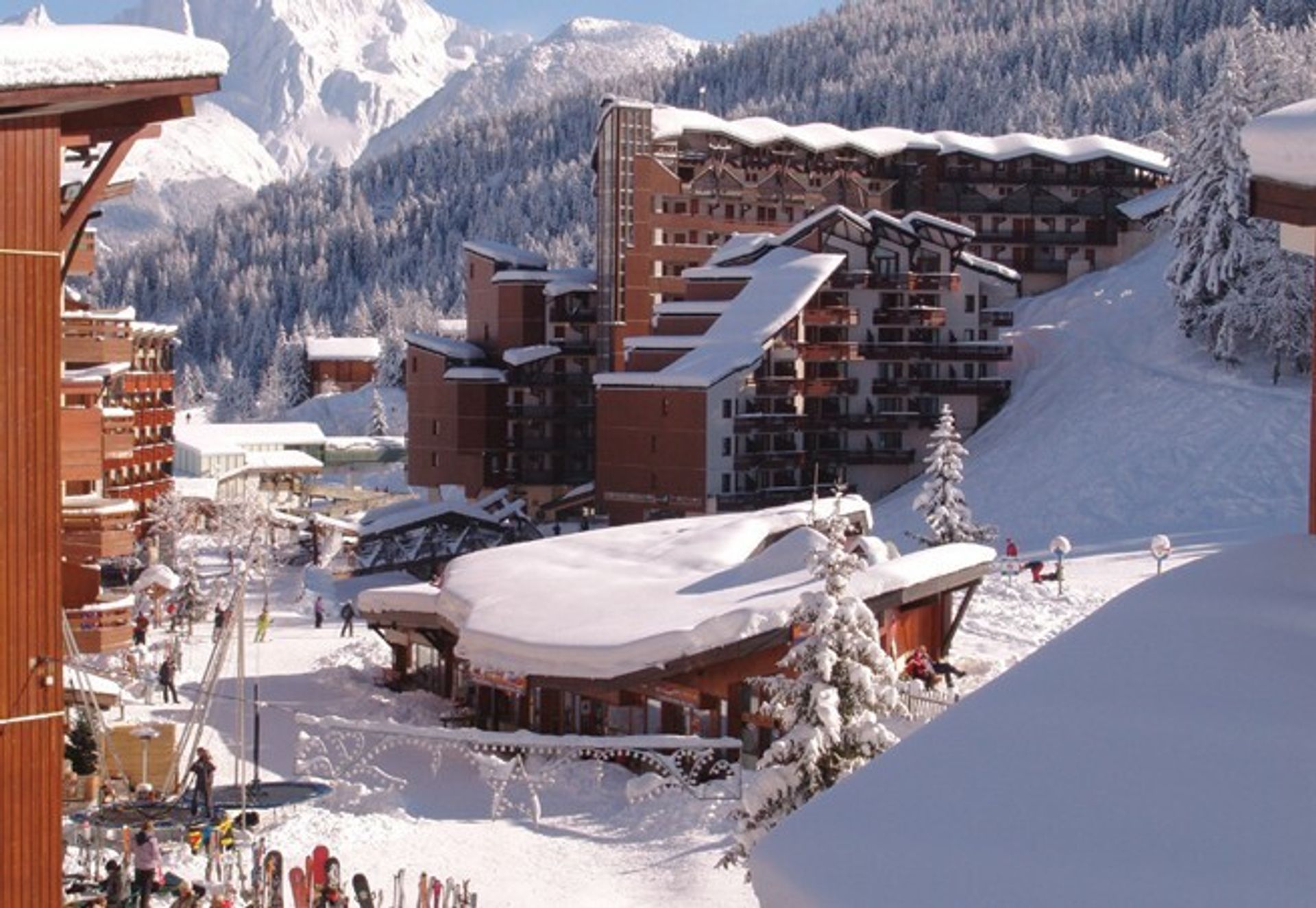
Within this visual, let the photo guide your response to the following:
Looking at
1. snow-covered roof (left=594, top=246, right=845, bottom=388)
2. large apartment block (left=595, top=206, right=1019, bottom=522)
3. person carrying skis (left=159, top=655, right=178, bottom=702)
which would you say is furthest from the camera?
large apartment block (left=595, top=206, right=1019, bottom=522)

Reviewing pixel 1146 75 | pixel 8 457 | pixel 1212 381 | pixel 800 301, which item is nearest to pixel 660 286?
pixel 800 301

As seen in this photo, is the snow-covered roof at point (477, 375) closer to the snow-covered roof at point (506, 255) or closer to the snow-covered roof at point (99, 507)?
the snow-covered roof at point (506, 255)

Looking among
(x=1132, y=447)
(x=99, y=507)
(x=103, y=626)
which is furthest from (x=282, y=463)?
(x=99, y=507)

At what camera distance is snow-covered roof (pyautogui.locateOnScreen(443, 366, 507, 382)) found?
2894 inches

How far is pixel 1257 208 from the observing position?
6.39 m

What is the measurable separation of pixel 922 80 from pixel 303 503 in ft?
290

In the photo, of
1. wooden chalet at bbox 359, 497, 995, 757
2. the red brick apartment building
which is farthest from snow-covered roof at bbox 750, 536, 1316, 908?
the red brick apartment building

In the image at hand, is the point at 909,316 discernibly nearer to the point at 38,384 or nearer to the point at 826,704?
the point at 826,704

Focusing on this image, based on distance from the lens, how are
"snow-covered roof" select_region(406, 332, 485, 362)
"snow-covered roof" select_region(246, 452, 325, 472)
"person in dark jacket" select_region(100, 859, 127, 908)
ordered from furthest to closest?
"snow-covered roof" select_region(246, 452, 325, 472)
"snow-covered roof" select_region(406, 332, 485, 362)
"person in dark jacket" select_region(100, 859, 127, 908)

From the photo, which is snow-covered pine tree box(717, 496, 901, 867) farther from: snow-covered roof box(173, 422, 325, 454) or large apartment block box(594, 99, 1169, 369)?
snow-covered roof box(173, 422, 325, 454)

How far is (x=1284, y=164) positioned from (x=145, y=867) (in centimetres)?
1597

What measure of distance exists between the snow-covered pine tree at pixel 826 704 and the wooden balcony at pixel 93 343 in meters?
8.62

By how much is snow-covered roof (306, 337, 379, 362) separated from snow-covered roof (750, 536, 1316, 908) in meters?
160

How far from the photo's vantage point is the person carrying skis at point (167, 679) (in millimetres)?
33938
